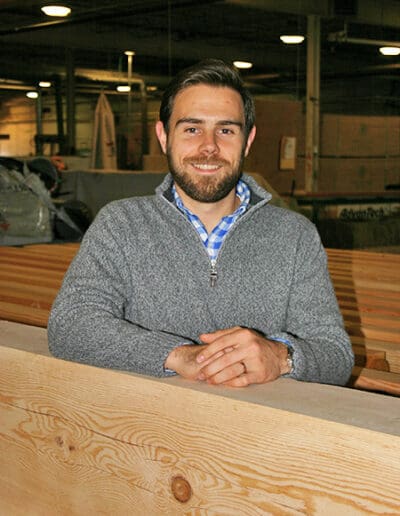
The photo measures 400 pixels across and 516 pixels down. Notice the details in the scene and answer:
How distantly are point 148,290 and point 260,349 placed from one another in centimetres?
42

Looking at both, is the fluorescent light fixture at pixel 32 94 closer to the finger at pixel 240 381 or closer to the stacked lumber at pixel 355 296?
the stacked lumber at pixel 355 296

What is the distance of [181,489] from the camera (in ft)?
5.90

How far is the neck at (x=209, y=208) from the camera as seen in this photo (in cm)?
228

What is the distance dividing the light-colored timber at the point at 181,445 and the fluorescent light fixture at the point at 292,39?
7.89 meters

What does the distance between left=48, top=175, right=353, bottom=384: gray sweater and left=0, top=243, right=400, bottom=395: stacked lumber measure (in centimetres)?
39

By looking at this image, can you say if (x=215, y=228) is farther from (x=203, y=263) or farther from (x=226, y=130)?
(x=226, y=130)

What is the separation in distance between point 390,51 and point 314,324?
7.09 metres

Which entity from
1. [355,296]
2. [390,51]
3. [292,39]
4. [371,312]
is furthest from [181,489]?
[292,39]

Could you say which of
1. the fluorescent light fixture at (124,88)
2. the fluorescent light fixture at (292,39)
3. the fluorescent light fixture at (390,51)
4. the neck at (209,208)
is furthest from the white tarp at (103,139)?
the neck at (209,208)

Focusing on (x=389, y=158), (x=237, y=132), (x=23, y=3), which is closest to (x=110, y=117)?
(x=23, y=3)

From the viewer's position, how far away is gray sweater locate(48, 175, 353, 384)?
2.14m

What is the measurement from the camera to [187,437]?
178cm

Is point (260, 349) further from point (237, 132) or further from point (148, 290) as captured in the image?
point (237, 132)

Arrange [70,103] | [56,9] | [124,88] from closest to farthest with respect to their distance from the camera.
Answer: [56,9]
[124,88]
[70,103]
